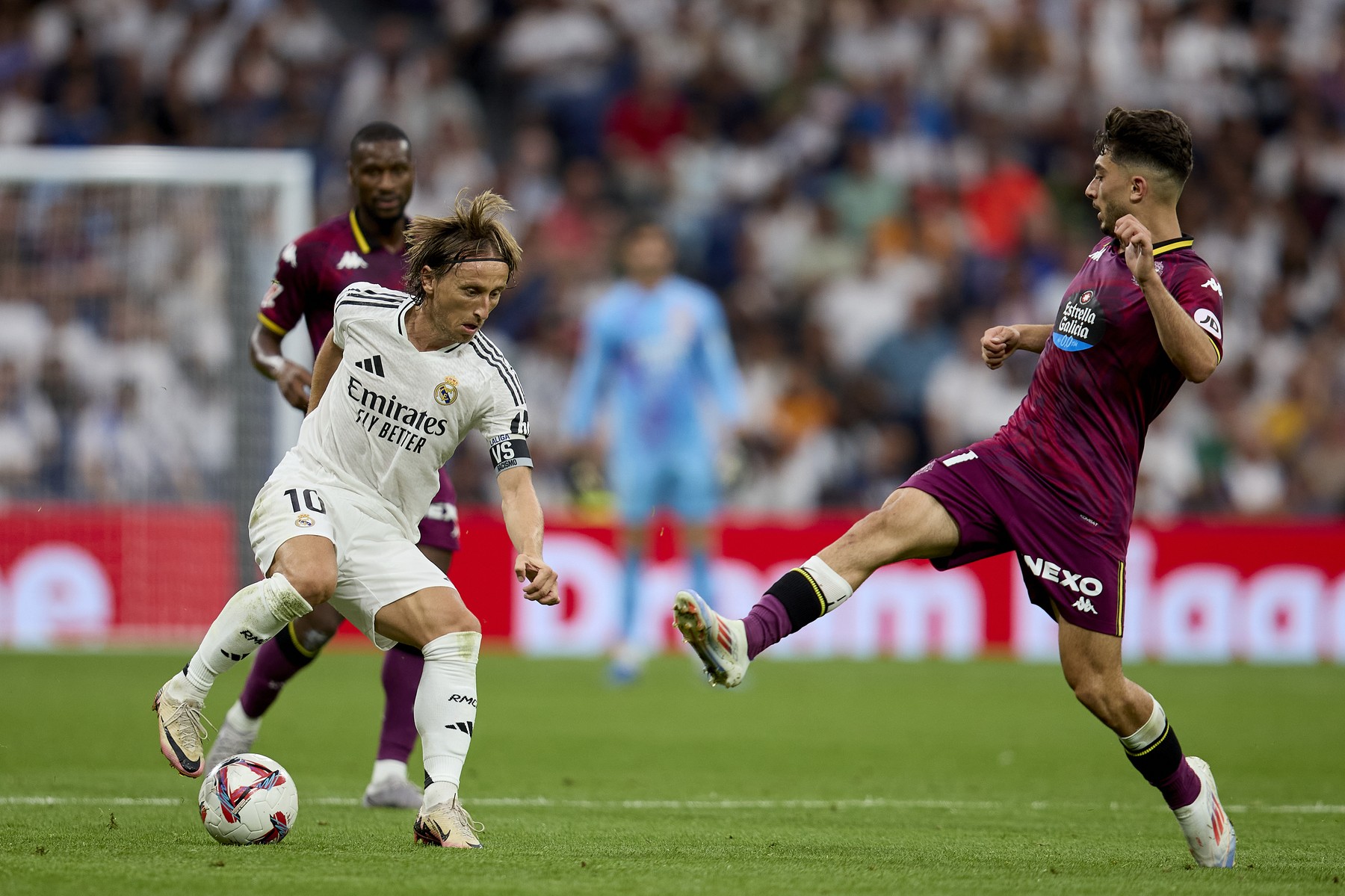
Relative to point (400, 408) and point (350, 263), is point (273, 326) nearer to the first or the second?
point (350, 263)

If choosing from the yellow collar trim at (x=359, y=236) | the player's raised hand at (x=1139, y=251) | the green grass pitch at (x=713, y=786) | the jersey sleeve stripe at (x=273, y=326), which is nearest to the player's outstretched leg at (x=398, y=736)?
the green grass pitch at (x=713, y=786)

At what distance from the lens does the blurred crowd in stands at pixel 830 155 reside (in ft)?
52.0

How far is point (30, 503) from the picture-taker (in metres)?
13.1

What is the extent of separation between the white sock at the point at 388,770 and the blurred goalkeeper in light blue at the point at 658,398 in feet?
17.2

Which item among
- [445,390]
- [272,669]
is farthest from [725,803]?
[445,390]

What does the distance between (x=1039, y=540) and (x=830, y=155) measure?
13109mm

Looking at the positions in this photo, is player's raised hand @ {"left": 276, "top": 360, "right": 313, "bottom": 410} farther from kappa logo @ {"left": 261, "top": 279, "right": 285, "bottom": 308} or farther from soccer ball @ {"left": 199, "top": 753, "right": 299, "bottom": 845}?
soccer ball @ {"left": 199, "top": 753, "right": 299, "bottom": 845}

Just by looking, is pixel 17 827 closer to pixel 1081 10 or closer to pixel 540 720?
pixel 540 720

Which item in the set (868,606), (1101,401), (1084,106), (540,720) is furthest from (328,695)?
(1084,106)

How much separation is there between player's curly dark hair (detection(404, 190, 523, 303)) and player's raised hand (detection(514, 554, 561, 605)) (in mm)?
982

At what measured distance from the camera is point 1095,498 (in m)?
5.38

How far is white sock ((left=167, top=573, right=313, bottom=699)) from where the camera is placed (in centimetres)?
523

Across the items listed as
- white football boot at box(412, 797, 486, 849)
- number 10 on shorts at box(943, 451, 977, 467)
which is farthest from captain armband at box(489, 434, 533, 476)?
number 10 on shorts at box(943, 451, 977, 467)

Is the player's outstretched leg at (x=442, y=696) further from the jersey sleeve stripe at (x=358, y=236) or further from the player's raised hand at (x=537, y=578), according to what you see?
the jersey sleeve stripe at (x=358, y=236)
